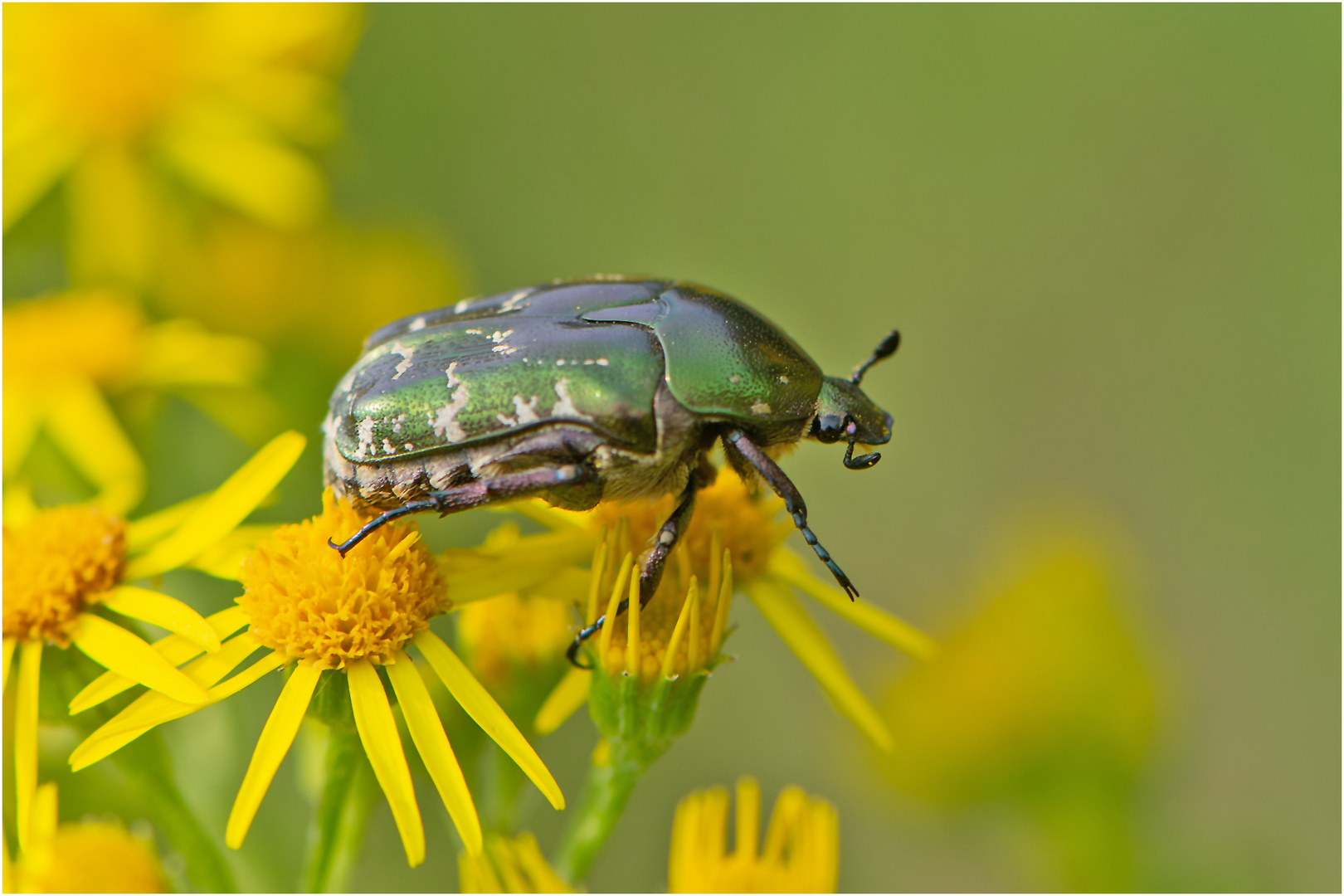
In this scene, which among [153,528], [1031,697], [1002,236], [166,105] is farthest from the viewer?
[1002,236]

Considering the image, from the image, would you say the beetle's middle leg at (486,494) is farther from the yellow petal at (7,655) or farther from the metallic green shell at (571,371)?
the yellow petal at (7,655)

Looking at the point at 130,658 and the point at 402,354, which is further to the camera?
the point at 402,354

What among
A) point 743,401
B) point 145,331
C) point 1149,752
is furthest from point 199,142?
point 1149,752

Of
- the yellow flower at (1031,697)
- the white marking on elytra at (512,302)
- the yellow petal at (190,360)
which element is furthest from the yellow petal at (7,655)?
the yellow flower at (1031,697)

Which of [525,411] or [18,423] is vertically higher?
[525,411]

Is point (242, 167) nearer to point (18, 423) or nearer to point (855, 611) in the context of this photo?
point (18, 423)

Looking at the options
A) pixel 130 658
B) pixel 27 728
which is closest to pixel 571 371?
pixel 130 658
